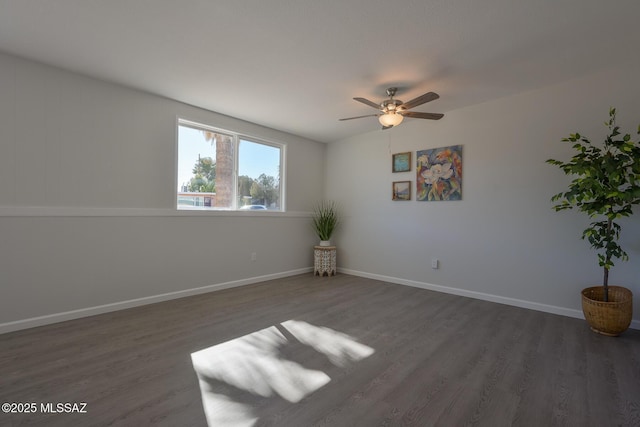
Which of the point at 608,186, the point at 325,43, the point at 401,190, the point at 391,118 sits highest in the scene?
the point at 325,43

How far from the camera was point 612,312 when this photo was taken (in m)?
2.52

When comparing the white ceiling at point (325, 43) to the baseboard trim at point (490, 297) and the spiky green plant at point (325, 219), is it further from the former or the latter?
the baseboard trim at point (490, 297)

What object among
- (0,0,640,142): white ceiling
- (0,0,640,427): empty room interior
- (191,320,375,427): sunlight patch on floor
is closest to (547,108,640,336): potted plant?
(0,0,640,427): empty room interior

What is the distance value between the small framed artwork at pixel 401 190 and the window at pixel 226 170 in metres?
1.91

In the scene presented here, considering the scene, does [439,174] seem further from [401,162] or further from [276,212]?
[276,212]

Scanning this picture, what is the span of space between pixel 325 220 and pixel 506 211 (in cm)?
273

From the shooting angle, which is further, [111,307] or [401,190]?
[401,190]

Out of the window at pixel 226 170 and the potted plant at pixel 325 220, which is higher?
the window at pixel 226 170

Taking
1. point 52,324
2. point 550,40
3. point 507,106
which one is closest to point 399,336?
point 550,40

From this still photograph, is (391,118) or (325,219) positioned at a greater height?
(391,118)

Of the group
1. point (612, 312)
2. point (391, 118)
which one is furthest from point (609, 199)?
point (391, 118)

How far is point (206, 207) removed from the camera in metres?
4.00

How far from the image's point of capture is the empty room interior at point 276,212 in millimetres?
1815

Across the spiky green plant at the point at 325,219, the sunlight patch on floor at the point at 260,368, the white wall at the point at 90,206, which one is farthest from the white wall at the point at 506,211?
the white wall at the point at 90,206
